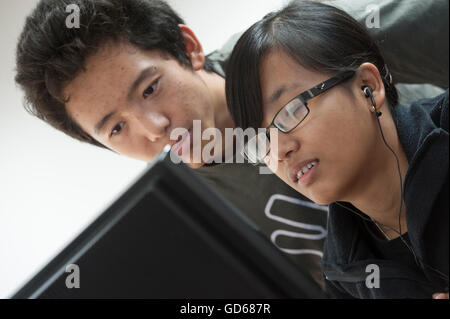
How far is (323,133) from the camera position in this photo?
0.69m

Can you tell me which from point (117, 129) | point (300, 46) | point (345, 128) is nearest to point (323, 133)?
point (345, 128)

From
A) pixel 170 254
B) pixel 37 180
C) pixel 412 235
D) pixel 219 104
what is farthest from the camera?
pixel 37 180

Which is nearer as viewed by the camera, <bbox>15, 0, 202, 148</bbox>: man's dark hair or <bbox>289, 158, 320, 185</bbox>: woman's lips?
<bbox>289, 158, 320, 185</bbox>: woman's lips

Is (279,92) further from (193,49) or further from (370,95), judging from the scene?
(193,49)

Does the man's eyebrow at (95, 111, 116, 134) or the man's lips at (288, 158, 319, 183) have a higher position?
the man's eyebrow at (95, 111, 116, 134)

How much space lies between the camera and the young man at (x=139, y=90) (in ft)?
2.97

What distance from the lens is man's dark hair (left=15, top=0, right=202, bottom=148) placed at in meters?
0.89

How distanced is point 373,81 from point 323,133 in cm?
13

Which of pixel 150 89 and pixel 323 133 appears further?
pixel 150 89

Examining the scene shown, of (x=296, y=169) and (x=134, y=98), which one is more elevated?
(x=134, y=98)

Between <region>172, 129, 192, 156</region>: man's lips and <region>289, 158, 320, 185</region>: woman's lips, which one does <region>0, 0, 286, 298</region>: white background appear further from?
<region>289, 158, 320, 185</region>: woman's lips

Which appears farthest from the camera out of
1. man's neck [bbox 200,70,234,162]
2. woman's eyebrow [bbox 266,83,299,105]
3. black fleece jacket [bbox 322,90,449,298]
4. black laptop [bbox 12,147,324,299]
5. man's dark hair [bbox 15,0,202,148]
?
man's neck [bbox 200,70,234,162]

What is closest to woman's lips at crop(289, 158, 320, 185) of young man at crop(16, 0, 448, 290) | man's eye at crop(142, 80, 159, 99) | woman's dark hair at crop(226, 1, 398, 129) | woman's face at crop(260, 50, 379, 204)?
woman's face at crop(260, 50, 379, 204)

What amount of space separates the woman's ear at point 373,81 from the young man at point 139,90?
22cm
